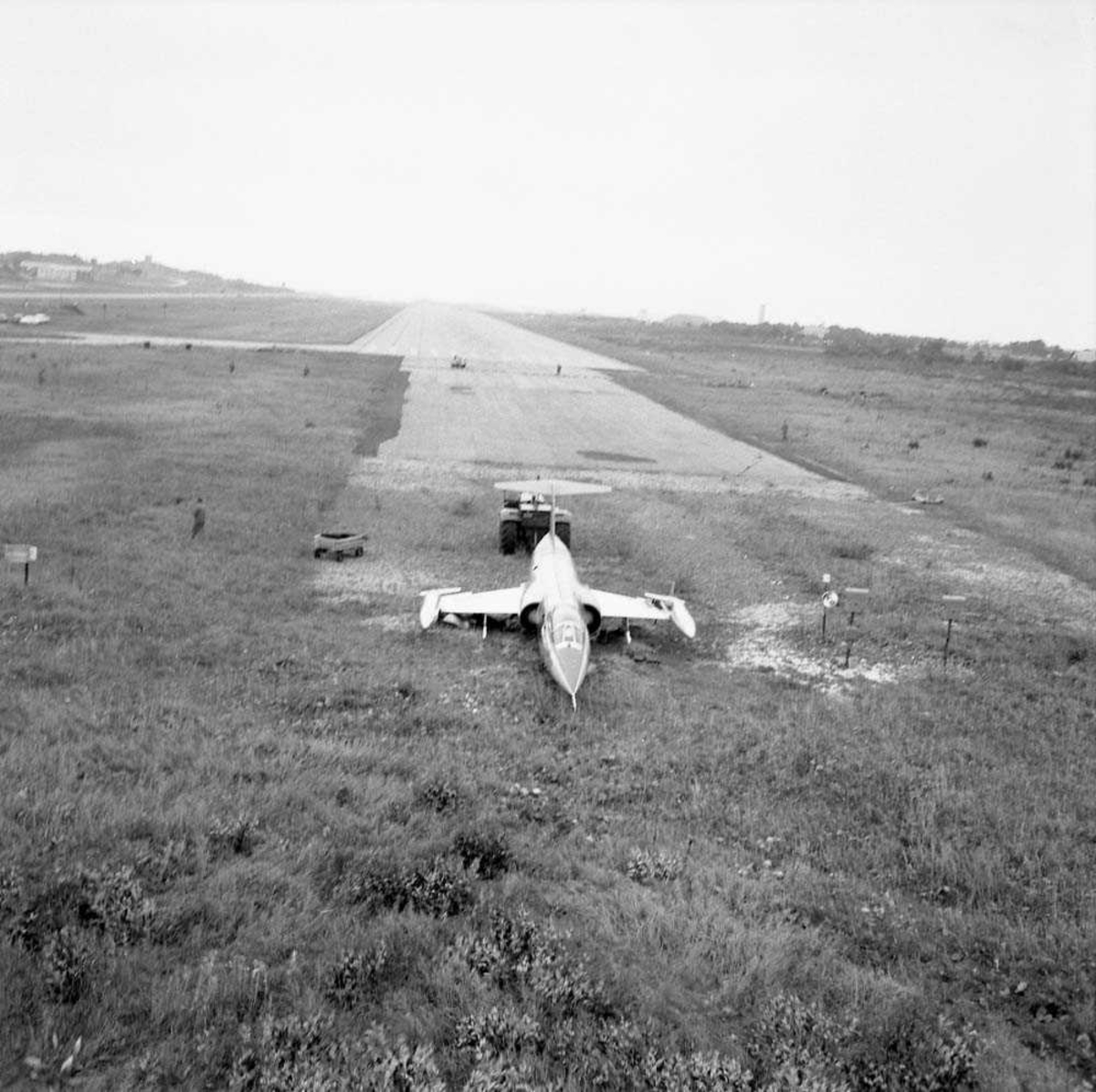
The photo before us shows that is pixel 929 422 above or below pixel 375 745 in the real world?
above

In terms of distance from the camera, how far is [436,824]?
10156 millimetres

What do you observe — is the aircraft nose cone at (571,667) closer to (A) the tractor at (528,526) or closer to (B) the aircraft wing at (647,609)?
(B) the aircraft wing at (647,609)

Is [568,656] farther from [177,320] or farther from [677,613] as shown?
[177,320]

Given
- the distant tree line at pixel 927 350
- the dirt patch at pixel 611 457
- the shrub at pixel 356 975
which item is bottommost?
the shrub at pixel 356 975

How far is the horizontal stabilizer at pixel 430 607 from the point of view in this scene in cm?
1700

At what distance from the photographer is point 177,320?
9838 cm

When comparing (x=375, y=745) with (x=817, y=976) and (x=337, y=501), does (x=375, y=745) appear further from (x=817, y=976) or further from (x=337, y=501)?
(x=337, y=501)

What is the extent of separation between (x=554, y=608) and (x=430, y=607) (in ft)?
9.74

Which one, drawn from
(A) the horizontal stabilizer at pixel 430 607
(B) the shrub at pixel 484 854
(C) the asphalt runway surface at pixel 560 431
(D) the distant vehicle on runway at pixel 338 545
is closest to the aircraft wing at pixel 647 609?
(A) the horizontal stabilizer at pixel 430 607

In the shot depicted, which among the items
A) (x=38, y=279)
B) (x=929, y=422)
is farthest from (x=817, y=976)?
(x=38, y=279)

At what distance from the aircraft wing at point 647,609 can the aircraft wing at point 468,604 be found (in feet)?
5.67

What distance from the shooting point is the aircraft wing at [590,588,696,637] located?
56.6 ft

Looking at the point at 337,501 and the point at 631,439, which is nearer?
the point at 337,501

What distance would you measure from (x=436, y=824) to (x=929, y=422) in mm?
53317
